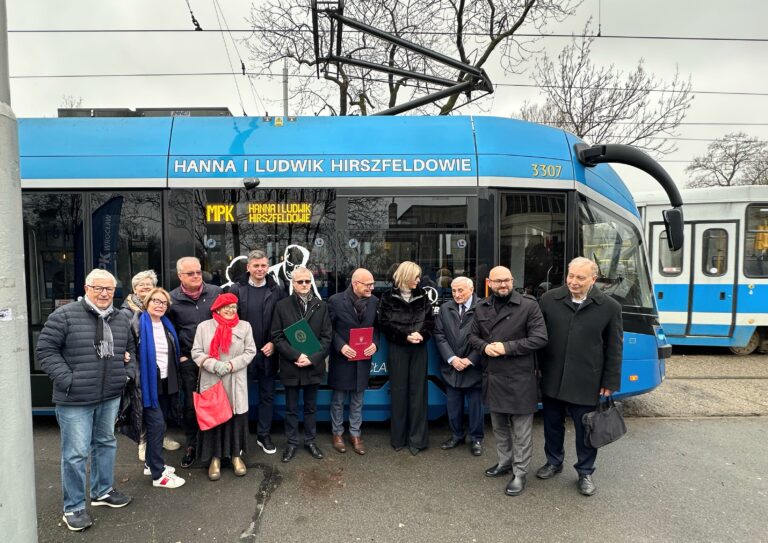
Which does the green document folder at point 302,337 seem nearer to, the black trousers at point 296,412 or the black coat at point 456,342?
the black trousers at point 296,412

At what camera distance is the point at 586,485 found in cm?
337

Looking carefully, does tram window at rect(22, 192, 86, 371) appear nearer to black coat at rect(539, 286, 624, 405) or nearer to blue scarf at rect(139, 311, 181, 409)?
blue scarf at rect(139, 311, 181, 409)

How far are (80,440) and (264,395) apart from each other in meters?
1.42

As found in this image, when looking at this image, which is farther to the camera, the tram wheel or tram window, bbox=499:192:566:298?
the tram wheel

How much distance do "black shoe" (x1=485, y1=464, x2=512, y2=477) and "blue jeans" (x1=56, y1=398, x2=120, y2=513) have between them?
2.88 meters

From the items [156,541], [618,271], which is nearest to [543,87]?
[618,271]

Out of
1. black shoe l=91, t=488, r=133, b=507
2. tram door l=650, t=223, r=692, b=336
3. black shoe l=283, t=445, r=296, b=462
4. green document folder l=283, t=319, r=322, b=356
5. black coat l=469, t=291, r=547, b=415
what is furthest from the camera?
tram door l=650, t=223, r=692, b=336

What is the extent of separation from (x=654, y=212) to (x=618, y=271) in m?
4.77

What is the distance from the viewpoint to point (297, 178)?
4.14m

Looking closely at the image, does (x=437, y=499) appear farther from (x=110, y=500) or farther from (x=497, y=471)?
(x=110, y=500)

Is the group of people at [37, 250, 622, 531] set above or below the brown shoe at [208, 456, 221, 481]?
above

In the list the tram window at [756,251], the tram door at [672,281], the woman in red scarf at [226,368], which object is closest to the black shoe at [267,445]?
the woman in red scarf at [226,368]

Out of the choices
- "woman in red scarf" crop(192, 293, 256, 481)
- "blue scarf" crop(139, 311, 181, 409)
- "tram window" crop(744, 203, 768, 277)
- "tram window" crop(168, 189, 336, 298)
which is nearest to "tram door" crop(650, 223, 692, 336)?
"tram window" crop(744, 203, 768, 277)

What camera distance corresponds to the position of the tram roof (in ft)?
13.5
